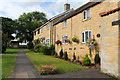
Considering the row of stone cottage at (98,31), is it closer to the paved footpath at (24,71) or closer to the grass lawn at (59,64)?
the grass lawn at (59,64)

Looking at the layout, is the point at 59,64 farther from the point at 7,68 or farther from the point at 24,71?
the point at 7,68

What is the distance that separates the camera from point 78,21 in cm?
1298

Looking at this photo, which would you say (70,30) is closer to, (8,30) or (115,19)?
(115,19)

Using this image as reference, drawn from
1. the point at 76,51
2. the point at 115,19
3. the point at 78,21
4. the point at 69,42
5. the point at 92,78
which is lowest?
the point at 92,78

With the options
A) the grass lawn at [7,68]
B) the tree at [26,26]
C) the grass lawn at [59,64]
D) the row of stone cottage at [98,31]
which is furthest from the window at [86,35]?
the tree at [26,26]

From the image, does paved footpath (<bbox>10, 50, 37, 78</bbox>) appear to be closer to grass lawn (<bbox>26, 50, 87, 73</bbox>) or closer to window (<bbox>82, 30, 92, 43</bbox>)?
grass lawn (<bbox>26, 50, 87, 73</bbox>)

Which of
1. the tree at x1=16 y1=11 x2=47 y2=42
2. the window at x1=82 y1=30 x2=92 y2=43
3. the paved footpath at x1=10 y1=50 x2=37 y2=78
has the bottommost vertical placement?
the paved footpath at x1=10 y1=50 x2=37 y2=78

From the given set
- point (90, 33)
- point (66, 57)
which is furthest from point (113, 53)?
point (66, 57)

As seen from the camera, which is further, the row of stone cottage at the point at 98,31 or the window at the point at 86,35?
the window at the point at 86,35

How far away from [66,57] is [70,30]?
134 inches

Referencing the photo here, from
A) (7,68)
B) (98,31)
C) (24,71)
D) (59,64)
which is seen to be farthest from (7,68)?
(98,31)

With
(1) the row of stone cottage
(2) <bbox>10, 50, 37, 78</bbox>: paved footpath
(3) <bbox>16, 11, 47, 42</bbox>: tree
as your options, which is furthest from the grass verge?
(3) <bbox>16, 11, 47, 42</bbox>: tree

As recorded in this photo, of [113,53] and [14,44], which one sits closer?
Answer: [113,53]

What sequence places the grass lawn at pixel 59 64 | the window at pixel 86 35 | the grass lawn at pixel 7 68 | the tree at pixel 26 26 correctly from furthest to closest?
the tree at pixel 26 26, the window at pixel 86 35, the grass lawn at pixel 59 64, the grass lawn at pixel 7 68
